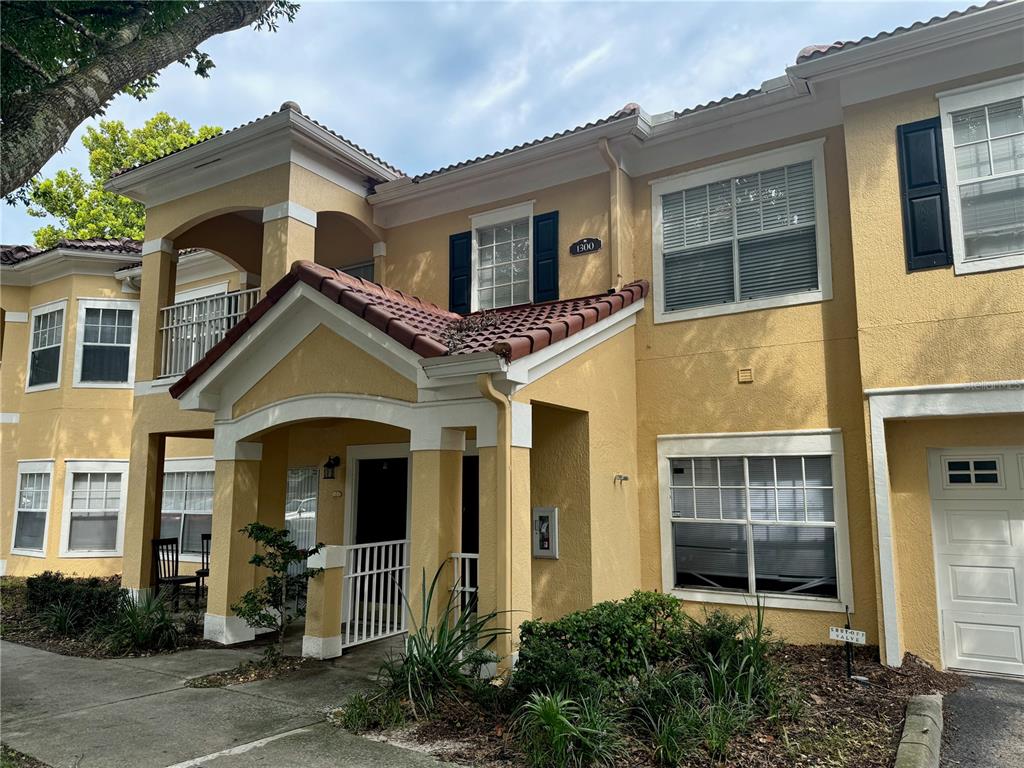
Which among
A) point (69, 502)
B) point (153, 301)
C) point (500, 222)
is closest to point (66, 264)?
point (69, 502)

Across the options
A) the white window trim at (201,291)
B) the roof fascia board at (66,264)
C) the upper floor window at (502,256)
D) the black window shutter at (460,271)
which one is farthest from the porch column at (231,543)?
the roof fascia board at (66,264)

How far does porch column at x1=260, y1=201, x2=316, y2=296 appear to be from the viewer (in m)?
10.2

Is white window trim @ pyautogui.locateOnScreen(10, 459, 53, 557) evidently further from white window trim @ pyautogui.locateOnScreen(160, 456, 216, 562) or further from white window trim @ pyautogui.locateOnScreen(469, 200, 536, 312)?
white window trim @ pyautogui.locateOnScreen(469, 200, 536, 312)

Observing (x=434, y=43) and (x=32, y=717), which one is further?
(x=434, y=43)

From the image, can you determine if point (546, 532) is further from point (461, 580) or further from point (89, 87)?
point (89, 87)

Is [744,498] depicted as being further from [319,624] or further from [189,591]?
[189,591]

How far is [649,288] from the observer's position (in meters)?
9.54

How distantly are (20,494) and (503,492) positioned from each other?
14206mm

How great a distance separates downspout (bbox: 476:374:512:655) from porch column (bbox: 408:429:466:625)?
76 centimetres

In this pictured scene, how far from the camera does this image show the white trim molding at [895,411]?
23.2ft

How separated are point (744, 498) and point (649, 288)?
2.97 meters

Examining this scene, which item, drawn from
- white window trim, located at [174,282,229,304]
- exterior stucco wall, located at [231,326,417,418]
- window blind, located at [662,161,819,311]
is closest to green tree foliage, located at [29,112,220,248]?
white window trim, located at [174,282,229,304]

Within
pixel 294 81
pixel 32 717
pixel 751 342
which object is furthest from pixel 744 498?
pixel 294 81

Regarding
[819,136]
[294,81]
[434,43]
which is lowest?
[819,136]
